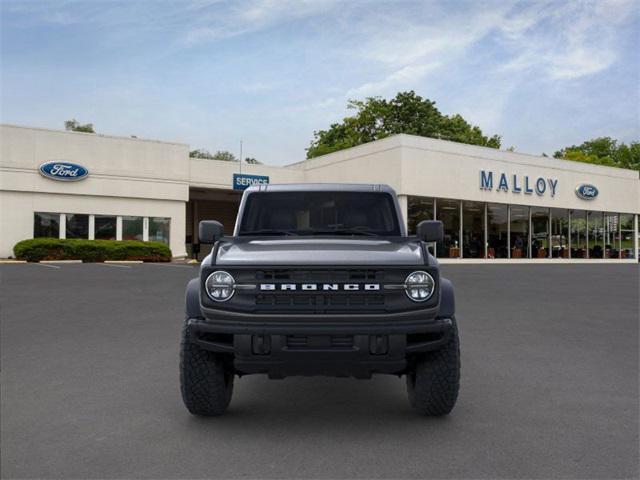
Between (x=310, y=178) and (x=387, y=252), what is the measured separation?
3653 cm

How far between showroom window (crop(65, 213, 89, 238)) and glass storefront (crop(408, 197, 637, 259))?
61.9ft

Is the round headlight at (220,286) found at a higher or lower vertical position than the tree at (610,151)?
lower

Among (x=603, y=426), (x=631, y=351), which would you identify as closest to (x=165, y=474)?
(x=603, y=426)

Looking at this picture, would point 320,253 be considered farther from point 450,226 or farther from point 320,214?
point 450,226


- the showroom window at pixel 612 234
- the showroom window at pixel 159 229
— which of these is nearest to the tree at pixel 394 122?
the showroom window at pixel 612 234

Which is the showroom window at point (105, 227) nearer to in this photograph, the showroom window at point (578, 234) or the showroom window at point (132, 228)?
the showroom window at point (132, 228)

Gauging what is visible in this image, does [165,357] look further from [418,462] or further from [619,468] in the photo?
[619,468]

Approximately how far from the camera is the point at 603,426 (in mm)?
4238

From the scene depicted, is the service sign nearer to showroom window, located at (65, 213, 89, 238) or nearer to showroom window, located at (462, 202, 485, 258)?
showroom window, located at (65, 213, 89, 238)

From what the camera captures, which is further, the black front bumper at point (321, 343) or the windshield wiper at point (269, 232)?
the windshield wiper at point (269, 232)

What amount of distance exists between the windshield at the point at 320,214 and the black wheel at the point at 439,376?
4.80 ft

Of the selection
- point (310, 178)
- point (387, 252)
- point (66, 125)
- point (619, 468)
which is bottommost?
point (619, 468)

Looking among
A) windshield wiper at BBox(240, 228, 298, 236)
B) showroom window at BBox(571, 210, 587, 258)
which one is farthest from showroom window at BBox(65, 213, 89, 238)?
showroom window at BBox(571, 210, 587, 258)

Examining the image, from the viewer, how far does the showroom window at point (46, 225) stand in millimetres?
32094
